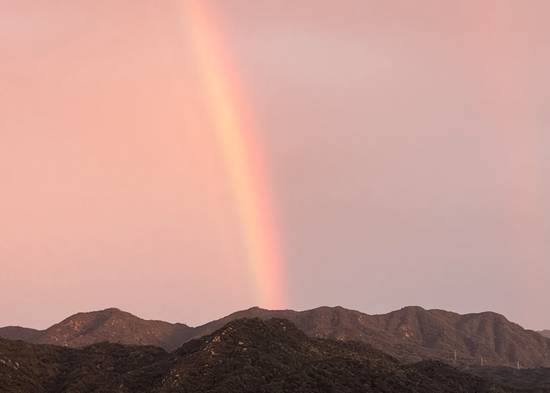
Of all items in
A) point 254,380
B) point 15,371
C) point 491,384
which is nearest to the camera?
point 254,380

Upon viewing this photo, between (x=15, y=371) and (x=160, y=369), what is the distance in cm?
2788

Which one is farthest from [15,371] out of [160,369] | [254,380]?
[254,380]

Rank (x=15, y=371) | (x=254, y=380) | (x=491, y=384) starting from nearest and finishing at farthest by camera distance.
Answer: (x=254, y=380)
(x=15, y=371)
(x=491, y=384)

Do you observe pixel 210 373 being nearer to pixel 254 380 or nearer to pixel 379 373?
pixel 254 380

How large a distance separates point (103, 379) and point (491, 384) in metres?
82.3

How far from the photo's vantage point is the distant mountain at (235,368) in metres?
138

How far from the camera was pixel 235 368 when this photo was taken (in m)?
141

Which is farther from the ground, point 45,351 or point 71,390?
point 45,351

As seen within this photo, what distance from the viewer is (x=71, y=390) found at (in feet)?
469

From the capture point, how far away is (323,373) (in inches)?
5679

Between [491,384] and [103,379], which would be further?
[491,384]

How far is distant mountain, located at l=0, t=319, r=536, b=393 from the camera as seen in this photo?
138 meters

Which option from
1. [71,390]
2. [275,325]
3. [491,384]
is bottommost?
[71,390]

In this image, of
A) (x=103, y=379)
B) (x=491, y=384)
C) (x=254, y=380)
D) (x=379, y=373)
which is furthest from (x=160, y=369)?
(x=491, y=384)
